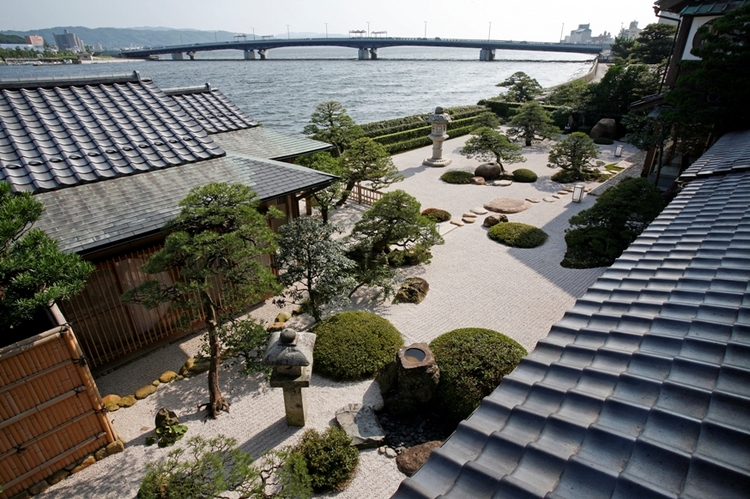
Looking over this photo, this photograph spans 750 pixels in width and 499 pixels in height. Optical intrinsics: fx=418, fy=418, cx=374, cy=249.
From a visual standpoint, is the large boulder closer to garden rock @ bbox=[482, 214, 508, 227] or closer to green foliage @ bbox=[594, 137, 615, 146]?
green foliage @ bbox=[594, 137, 615, 146]

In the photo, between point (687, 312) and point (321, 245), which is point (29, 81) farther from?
point (687, 312)

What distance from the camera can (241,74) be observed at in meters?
96.8

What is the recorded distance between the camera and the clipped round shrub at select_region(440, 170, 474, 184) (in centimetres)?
2409

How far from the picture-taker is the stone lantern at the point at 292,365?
7.56 meters

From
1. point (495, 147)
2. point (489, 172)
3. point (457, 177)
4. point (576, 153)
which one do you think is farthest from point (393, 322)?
point (576, 153)

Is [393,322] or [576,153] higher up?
[576,153]

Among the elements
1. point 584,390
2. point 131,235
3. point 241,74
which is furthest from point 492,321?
point 241,74

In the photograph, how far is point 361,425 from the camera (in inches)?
315

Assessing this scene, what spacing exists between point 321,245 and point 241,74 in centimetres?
10012

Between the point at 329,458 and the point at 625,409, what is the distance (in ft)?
17.1

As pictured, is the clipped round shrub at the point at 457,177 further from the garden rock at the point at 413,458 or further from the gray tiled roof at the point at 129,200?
the garden rock at the point at 413,458

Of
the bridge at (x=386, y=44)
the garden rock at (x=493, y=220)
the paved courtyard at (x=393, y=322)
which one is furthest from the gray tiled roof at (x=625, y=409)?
the bridge at (x=386, y=44)

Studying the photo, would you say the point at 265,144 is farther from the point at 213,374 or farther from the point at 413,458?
the point at 413,458

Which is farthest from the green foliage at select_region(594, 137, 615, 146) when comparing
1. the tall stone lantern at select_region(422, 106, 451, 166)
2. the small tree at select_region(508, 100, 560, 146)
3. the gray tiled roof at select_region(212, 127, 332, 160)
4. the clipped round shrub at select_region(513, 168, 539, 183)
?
the gray tiled roof at select_region(212, 127, 332, 160)
